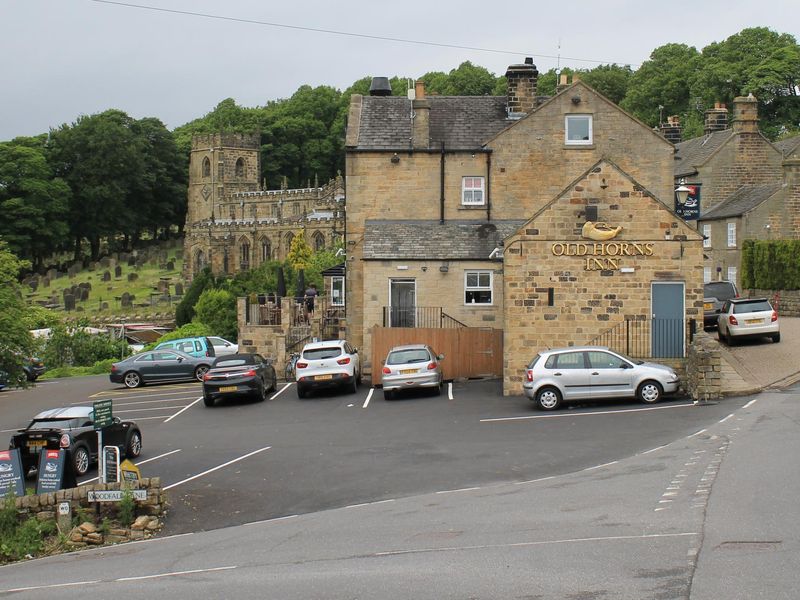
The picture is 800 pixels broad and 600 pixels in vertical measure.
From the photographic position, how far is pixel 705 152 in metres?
55.4

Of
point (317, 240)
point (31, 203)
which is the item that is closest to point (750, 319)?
point (317, 240)

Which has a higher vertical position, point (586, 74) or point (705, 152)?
point (586, 74)

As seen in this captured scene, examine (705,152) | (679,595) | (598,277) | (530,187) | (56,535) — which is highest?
(705,152)

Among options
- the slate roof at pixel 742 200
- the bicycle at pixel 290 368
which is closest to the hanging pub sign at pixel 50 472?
the bicycle at pixel 290 368

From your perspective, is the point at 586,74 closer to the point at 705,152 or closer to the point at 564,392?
the point at 705,152

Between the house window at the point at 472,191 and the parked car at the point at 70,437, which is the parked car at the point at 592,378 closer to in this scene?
the parked car at the point at 70,437

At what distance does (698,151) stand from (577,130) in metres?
25.5

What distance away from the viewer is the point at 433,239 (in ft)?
108

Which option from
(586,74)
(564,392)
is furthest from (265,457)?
(586,74)

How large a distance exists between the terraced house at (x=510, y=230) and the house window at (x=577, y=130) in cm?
3

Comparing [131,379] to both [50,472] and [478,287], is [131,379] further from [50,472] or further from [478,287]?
[50,472]

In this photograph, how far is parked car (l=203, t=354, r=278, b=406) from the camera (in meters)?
29.4

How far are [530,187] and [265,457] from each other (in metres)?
16.6

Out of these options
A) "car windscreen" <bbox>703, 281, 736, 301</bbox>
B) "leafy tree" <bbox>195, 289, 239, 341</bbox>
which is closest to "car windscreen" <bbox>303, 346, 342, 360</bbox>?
"car windscreen" <bbox>703, 281, 736, 301</bbox>
